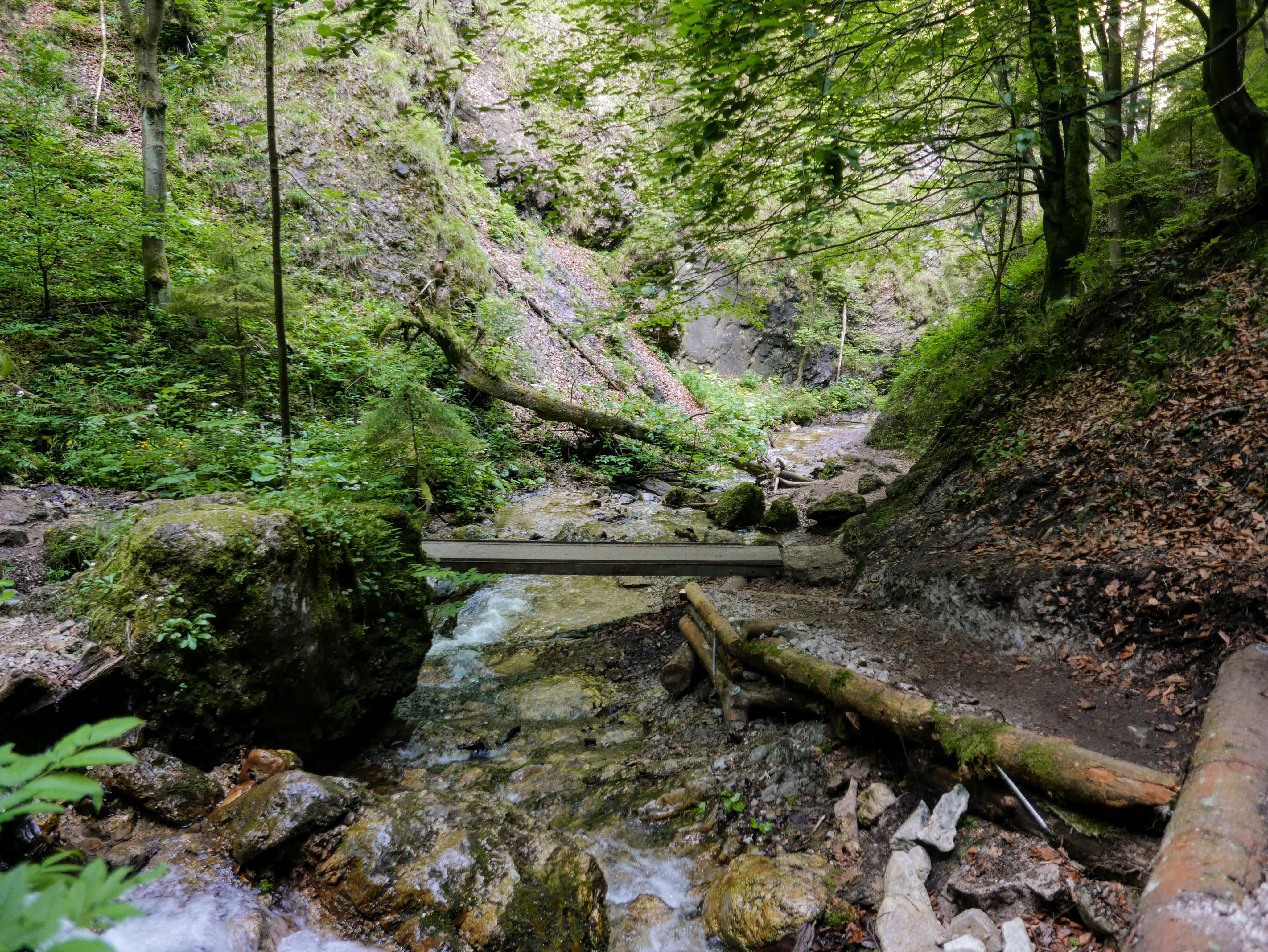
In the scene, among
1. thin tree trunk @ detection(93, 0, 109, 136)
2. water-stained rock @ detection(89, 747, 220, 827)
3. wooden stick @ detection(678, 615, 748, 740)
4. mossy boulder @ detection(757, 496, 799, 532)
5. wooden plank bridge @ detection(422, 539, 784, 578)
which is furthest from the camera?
thin tree trunk @ detection(93, 0, 109, 136)

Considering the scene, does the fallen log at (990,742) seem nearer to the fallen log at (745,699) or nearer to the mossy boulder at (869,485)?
the fallen log at (745,699)

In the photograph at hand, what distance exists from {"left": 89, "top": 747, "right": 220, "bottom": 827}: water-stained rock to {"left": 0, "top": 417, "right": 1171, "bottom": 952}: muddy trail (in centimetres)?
1

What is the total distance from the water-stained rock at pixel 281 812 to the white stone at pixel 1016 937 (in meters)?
3.12

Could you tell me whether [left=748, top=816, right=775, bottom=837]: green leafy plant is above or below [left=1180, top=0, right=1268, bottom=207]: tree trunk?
below

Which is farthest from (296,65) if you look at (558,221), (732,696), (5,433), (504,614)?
(732,696)

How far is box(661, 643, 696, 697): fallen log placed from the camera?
5.96m

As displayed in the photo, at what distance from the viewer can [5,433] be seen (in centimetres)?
632

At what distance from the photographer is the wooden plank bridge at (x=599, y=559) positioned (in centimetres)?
748

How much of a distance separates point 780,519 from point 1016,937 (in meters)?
8.36

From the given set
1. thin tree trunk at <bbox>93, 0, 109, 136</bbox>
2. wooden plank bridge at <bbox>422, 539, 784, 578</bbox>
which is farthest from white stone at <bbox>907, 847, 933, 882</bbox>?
thin tree trunk at <bbox>93, 0, 109, 136</bbox>

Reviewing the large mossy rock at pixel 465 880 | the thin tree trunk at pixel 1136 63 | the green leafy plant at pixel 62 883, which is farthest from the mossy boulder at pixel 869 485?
the green leafy plant at pixel 62 883

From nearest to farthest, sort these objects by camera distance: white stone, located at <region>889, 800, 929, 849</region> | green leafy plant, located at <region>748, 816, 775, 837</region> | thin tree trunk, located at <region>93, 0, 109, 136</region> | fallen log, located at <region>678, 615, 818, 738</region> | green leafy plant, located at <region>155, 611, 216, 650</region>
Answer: white stone, located at <region>889, 800, 929, 849</region>
green leafy plant, located at <region>155, 611, 216, 650</region>
green leafy plant, located at <region>748, 816, 775, 837</region>
fallen log, located at <region>678, 615, 818, 738</region>
thin tree trunk, located at <region>93, 0, 109, 136</region>

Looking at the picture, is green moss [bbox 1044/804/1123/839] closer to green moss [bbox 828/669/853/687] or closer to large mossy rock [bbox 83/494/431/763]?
green moss [bbox 828/669/853/687]

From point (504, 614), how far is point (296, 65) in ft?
47.4
